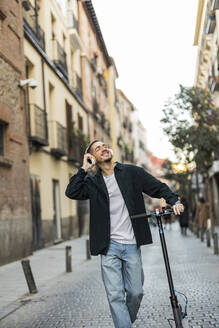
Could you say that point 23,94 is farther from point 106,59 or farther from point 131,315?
point 106,59

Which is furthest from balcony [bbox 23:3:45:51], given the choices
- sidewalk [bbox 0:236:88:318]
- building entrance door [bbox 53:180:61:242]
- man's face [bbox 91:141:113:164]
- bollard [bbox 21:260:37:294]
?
man's face [bbox 91:141:113:164]

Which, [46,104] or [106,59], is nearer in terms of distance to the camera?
[46,104]

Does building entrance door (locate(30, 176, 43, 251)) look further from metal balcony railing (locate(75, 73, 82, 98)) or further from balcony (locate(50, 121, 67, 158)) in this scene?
metal balcony railing (locate(75, 73, 82, 98))

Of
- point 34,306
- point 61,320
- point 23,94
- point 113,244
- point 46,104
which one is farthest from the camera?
point 46,104

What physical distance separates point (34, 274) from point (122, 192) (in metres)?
6.43

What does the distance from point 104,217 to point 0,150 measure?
350 inches

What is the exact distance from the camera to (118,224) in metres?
3.97

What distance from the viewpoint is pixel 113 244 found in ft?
12.9

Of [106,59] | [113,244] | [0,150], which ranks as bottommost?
[113,244]

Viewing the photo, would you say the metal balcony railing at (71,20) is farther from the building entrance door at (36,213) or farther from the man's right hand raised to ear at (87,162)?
the man's right hand raised to ear at (87,162)

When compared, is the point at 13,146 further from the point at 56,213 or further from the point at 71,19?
the point at 71,19

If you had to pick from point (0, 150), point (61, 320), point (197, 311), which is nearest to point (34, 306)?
point (61, 320)

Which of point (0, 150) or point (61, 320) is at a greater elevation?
point (0, 150)

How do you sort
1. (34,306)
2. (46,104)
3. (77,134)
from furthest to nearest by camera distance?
(77,134) < (46,104) < (34,306)
